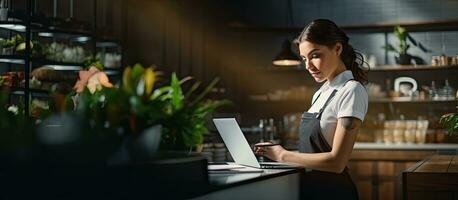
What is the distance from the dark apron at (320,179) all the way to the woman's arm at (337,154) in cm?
8

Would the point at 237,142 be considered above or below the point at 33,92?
below

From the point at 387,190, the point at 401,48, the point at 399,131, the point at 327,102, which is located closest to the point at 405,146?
the point at 399,131

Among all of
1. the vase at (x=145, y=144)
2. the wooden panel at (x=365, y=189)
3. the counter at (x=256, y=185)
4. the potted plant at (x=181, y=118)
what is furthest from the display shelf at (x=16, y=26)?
the vase at (x=145, y=144)

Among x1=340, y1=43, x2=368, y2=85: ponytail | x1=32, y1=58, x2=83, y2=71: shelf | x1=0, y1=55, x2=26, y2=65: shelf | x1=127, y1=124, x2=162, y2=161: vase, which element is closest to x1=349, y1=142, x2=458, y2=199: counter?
x1=32, y1=58, x2=83, y2=71: shelf

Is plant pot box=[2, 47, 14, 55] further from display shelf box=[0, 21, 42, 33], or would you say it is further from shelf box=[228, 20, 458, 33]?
shelf box=[228, 20, 458, 33]

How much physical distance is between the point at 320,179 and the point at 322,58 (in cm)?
44

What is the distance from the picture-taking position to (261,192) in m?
2.00

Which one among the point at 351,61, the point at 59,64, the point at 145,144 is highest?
the point at 59,64

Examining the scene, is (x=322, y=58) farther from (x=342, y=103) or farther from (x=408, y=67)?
(x=408, y=67)

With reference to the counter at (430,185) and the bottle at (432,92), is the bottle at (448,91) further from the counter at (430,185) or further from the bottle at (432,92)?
the counter at (430,185)

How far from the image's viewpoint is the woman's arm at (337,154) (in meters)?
2.12

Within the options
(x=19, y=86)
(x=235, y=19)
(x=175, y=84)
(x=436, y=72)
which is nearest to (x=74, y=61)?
(x=19, y=86)

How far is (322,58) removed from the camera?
7.55ft

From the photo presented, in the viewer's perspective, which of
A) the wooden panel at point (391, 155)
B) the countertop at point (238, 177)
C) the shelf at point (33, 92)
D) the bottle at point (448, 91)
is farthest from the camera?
the bottle at point (448, 91)
